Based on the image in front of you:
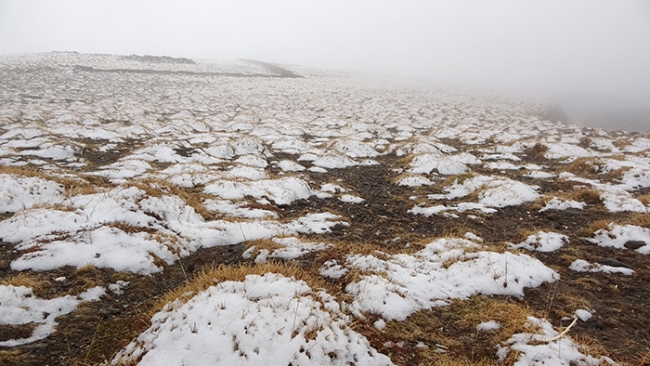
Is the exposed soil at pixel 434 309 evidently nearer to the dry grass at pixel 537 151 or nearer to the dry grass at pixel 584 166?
the dry grass at pixel 584 166

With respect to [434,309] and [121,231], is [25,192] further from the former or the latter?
[434,309]

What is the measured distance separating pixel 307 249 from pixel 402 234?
11.9ft

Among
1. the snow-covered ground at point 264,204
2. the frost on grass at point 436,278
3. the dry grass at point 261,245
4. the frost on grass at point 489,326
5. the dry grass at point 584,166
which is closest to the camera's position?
the snow-covered ground at point 264,204

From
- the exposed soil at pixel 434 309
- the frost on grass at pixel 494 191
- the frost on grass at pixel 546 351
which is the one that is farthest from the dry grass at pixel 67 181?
the frost on grass at pixel 494 191

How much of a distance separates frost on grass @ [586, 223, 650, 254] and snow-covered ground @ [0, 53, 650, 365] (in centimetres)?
4

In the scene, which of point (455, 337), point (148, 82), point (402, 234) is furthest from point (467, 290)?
point (148, 82)

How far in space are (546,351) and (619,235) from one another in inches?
272

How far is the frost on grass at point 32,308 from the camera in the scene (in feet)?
15.4

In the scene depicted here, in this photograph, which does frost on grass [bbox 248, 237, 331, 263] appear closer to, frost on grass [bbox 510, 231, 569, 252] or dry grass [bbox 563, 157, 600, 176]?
frost on grass [bbox 510, 231, 569, 252]

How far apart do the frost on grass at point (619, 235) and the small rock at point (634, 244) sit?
50 millimetres

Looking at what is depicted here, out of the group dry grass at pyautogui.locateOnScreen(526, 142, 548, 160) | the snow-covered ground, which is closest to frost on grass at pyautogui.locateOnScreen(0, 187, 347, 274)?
the snow-covered ground

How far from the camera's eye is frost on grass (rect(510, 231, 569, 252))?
888 centimetres

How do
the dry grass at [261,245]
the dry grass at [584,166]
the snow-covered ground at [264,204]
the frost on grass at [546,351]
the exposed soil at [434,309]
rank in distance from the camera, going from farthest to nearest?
the dry grass at [584,166] → the dry grass at [261,245] → the exposed soil at [434,309] → the snow-covered ground at [264,204] → the frost on grass at [546,351]

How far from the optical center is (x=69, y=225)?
7.36m
